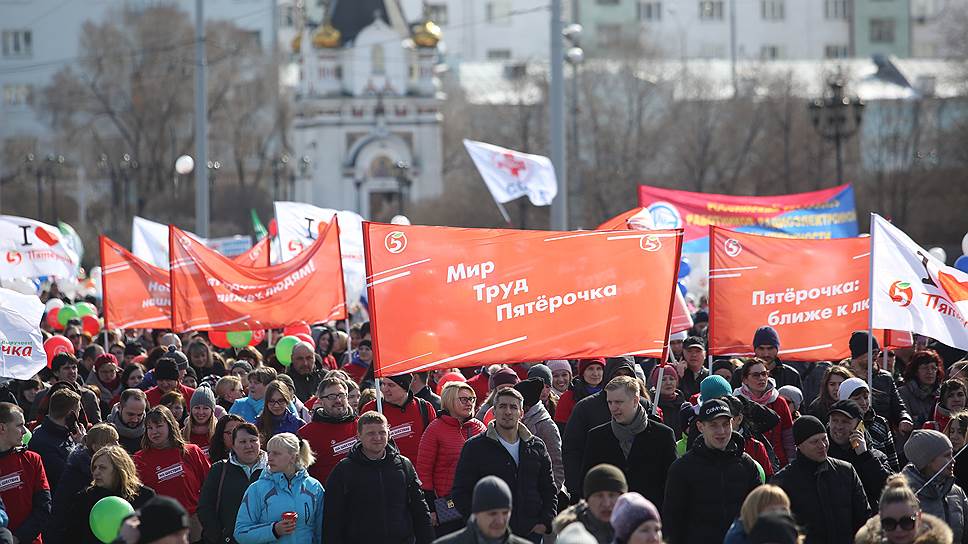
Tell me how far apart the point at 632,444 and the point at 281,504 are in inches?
79.8

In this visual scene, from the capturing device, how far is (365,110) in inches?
3177

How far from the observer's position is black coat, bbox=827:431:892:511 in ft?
31.8

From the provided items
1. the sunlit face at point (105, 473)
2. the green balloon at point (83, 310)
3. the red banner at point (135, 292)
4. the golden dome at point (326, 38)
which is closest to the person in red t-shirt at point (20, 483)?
the sunlit face at point (105, 473)

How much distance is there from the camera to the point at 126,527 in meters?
7.07

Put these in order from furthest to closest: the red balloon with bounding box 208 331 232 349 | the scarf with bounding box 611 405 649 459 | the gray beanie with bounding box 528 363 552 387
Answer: the red balloon with bounding box 208 331 232 349 → the gray beanie with bounding box 528 363 552 387 → the scarf with bounding box 611 405 649 459

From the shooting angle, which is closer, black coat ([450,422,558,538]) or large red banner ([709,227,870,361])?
black coat ([450,422,558,538])

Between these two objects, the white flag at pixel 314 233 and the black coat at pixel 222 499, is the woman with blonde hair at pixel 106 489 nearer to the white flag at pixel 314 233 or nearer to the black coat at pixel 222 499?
the black coat at pixel 222 499

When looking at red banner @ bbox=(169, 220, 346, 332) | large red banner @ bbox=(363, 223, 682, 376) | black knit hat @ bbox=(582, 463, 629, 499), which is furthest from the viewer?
red banner @ bbox=(169, 220, 346, 332)

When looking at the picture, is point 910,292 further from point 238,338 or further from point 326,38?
point 326,38

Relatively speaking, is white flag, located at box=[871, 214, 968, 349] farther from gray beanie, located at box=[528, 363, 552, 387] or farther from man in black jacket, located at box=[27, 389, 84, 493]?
man in black jacket, located at box=[27, 389, 84, 493]

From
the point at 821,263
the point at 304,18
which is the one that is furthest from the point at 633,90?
the point at 821,263

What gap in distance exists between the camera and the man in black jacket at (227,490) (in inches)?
388

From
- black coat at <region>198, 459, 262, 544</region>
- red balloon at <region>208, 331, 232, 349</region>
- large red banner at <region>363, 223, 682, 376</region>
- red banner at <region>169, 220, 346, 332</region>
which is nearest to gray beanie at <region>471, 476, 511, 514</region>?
black coat at <region>198, 459, 262, 544</region>

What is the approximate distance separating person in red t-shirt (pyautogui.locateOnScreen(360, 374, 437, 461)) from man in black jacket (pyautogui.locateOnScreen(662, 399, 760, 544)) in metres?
2.62
